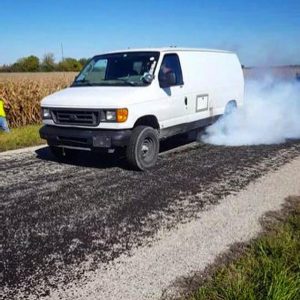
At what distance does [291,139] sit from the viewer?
10719mm

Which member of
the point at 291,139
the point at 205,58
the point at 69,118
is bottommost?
the point at 291,139

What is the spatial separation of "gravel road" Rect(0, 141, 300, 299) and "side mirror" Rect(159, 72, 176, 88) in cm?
148

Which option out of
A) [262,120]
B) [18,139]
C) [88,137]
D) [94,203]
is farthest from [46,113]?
[262,120]

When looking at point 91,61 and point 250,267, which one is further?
point 91,61

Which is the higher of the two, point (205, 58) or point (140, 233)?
point (205, 58)

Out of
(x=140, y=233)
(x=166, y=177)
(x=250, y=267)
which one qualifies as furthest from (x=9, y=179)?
(x=250, y=267)

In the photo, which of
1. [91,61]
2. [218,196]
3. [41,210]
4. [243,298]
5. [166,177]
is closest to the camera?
[243,298]

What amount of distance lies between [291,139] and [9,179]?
679 centimetres

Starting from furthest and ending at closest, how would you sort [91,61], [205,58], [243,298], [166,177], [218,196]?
[205,58]
[91,61]
[166,177]
[218,196]
[243,298]

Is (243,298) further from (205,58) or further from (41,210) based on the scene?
(205,58)

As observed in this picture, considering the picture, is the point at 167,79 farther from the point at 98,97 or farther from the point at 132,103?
the point at 98,97

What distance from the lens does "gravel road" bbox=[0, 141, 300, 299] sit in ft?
13.6

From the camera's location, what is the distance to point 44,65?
57.0 metres

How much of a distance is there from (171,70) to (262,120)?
178 inches
